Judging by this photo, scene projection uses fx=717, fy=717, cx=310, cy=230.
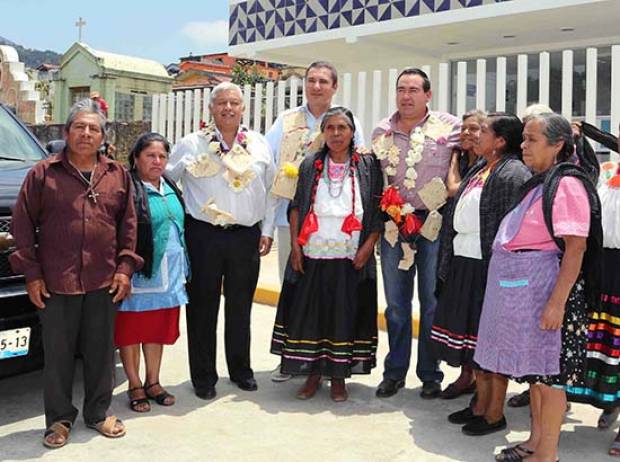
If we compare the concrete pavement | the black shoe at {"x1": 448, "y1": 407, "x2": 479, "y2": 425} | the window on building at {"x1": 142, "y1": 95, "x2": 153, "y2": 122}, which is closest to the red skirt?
the concrete pavement

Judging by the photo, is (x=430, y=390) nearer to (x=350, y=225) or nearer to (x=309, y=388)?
(x=309, y=388)

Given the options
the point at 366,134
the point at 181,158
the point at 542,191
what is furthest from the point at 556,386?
the point at 366,134

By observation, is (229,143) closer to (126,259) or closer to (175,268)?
(175,268)

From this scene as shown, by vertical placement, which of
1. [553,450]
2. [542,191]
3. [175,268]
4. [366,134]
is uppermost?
[366,134]

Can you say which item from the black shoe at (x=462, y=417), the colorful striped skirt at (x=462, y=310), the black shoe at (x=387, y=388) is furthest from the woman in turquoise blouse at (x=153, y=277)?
the black shoe at (x=462, y=417)

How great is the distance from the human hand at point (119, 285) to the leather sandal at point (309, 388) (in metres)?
1.48

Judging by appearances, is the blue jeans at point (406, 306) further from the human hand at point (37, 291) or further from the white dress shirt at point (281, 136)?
the human hand at point (37, 291)

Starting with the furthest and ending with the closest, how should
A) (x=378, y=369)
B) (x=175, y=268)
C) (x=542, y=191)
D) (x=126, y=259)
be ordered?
A: (x=378, y=369), (x=175, y=268), (x=126, y=259), (x=542, y=191)

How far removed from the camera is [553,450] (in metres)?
3.67

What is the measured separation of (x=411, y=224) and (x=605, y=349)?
4.61 ft

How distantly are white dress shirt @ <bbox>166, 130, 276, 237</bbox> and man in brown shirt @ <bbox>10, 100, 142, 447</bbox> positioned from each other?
0.70 meters

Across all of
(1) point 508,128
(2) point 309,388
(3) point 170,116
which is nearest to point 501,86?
(1) point 508,128

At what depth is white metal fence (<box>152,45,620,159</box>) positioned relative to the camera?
7758mm

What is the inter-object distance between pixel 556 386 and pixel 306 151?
2378 millimetres
